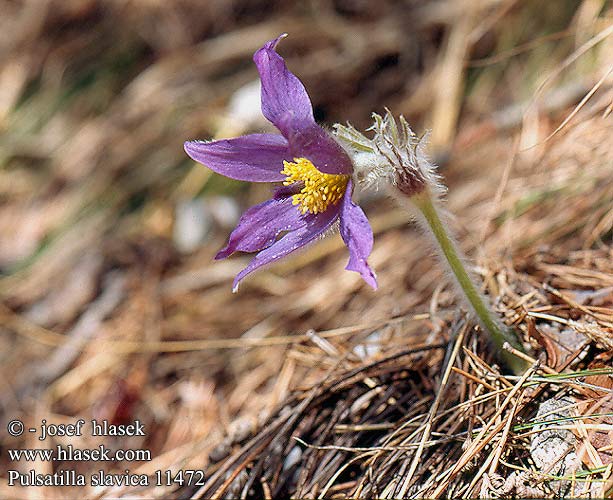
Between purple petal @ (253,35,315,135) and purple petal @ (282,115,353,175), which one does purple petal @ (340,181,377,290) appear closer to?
→ purple petal @ (282,115,353,175)

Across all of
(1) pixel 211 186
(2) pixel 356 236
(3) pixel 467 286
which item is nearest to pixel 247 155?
(2) pixel 356 236

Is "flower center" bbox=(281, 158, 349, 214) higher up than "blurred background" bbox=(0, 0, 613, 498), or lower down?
higher up

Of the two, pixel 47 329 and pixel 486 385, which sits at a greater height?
pixel 486 385

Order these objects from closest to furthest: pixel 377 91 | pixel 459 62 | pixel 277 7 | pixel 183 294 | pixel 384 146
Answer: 1. pixel 384 146
2. pixel 183 294
3. pixel 459 62
4. pixel 377 91
5. pixel 277 7

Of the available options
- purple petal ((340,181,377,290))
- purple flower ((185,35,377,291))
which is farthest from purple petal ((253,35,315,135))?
purple petal ((340,181,377,290))

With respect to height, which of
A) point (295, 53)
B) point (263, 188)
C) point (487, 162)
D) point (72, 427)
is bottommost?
point (72, 427)

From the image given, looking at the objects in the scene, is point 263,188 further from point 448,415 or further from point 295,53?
point 448,415

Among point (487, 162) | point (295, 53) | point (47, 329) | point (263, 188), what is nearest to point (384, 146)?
point (487, 162)

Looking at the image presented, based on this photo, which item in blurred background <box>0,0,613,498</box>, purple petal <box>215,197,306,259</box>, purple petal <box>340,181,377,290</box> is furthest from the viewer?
blurred background <box>0,0,613,498</box>
